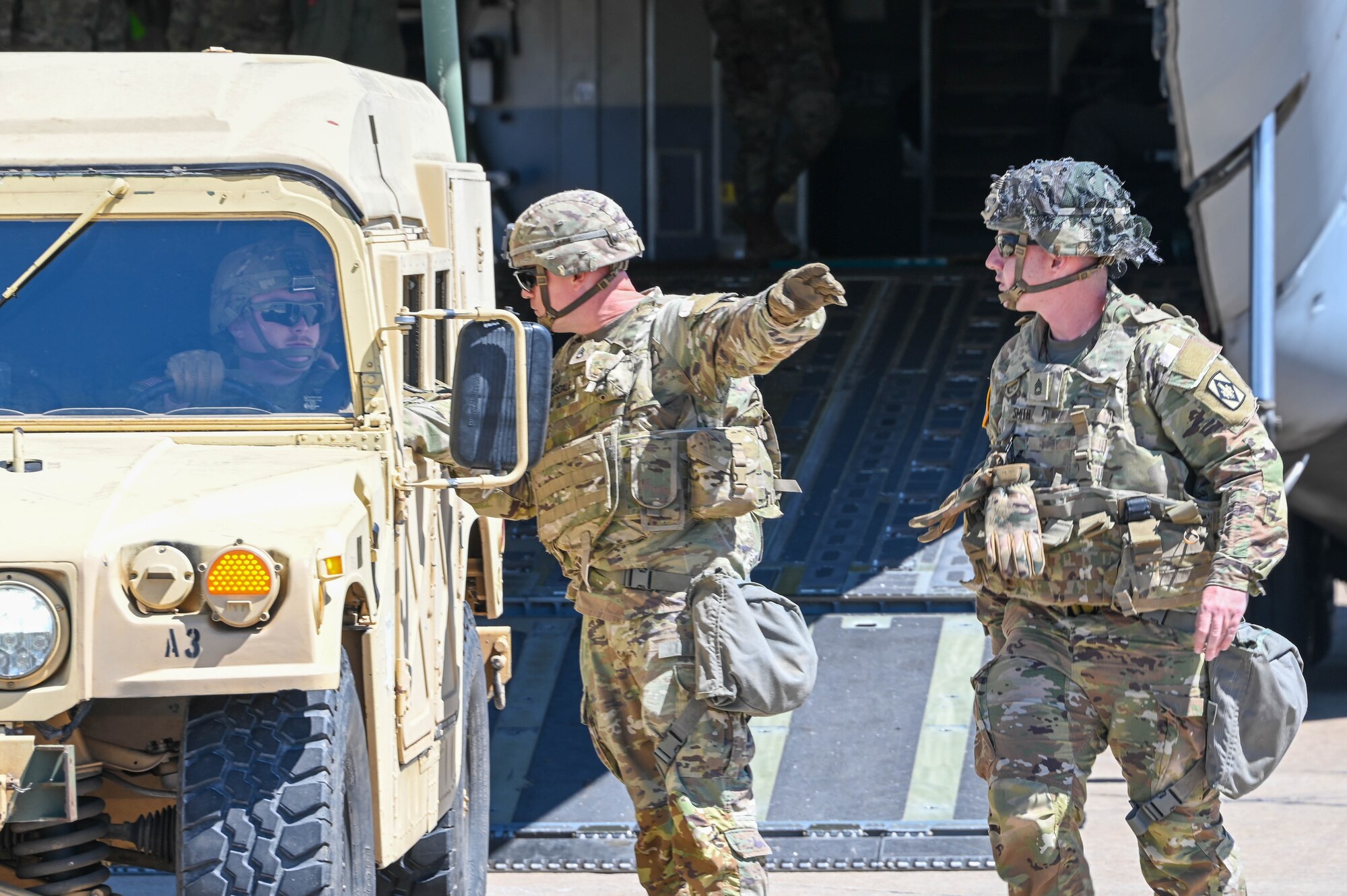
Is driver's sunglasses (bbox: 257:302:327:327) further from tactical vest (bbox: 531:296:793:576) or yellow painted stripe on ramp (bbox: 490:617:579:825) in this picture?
yellow painted stripe on ramp (bbox: 490:617:579:825)

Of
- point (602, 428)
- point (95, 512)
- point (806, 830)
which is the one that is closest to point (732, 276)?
point (806, 830)

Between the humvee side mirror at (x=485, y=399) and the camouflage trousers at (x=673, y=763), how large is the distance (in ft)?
2.27

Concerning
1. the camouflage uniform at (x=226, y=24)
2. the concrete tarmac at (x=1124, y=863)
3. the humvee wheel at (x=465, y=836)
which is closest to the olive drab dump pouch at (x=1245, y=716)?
the concrete tarmac at (x=1124, y=863)

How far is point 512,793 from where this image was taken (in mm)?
7012

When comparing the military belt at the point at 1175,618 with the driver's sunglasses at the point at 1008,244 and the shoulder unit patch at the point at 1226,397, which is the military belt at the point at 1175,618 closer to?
the shoulder unit patch at the point at 1226,397

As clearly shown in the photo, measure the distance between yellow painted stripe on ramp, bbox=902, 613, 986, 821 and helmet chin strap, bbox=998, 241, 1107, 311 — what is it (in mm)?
2515

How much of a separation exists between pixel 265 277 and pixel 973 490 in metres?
1.70

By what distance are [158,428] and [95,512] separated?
62cm

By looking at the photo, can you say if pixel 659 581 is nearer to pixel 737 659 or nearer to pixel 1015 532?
pixel 737 659

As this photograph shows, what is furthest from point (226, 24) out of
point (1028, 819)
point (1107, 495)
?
point (1028, 819)

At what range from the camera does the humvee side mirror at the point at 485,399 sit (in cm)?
423

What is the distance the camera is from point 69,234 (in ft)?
14.8

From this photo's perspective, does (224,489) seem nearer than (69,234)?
Yes

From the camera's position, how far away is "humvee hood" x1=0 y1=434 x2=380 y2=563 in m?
3.75
